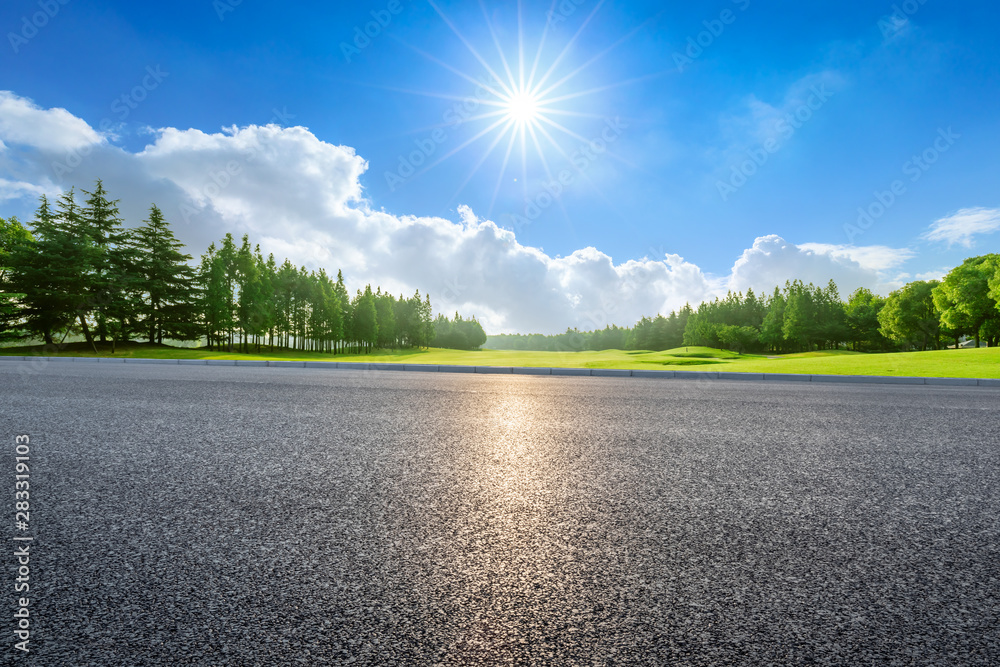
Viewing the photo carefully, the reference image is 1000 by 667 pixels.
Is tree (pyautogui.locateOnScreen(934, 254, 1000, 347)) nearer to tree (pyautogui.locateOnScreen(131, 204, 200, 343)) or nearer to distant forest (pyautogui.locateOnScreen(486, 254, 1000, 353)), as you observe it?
distant forest (pyautogui.locateOnScreen(486, 254, 1000, 353))

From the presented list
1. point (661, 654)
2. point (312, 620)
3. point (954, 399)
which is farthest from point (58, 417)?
point (954, 399)

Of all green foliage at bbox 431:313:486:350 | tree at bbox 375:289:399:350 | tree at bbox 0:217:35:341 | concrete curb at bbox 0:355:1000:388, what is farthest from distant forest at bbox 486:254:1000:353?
tree at bbox 0:217:35:341

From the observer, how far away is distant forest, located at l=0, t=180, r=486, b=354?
35.5m

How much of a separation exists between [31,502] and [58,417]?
407cm

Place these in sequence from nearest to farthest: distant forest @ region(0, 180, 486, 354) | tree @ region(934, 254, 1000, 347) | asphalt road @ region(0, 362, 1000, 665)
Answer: asphalt road @ region(0, 362, 1000, 665)
distant forest @ region(0, 180, 486, 354)
tree @ region(934, 254, 1000, 347)

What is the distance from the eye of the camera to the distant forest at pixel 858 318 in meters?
46.1

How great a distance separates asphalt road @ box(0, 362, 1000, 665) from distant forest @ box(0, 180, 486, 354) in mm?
41225

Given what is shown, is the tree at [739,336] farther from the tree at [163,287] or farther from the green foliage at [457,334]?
the tree at [163,287]

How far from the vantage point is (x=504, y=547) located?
248 centimetres

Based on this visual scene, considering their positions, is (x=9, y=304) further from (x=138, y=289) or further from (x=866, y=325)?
(x=866, y=325)

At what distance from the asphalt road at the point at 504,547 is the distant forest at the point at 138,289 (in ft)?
135

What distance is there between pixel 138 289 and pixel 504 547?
50763mm

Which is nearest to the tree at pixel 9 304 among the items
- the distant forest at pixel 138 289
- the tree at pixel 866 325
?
the distant forest at pixel 138 289

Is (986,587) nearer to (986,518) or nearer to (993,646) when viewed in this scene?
(993,646)
